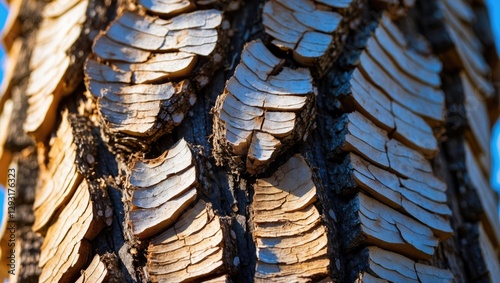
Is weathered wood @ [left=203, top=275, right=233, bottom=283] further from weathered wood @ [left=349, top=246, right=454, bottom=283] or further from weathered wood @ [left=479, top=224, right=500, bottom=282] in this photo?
weathered wood @ [left=479, top=224, right=500, bottom=282]

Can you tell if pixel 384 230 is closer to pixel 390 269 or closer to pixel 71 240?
pixel 390 269

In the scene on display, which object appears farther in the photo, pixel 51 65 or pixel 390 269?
pixel 51 65

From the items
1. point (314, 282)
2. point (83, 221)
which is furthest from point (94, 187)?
point (314, 282)

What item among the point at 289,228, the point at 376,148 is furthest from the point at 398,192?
the point at 289,228

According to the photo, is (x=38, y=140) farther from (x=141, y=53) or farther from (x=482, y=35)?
(x=482, y=35)

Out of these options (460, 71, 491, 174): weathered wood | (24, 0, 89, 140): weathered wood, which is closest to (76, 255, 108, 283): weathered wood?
(24, 0, 89, 140): weathered wood

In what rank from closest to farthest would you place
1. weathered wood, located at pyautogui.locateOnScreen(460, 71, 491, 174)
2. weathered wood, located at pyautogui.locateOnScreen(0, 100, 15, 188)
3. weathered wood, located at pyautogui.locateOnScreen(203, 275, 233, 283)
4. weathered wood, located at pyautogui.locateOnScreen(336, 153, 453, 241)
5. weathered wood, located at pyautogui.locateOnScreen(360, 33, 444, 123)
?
weathered wood, located at pyautogui.locateOnScreen(203, 275, 233, 283) → weathered wood, located at pyautogui.locateOnScreen(336, 153, 453, 241) → weathered wood, located at pyautogui.locateOnScreen(360, 33, 444, 123) → weathered wood, located at pyautogui.locateOnScreen(0, 100, 15, 188) → weathered wood, located at pyautogui.locateOnScreen(460, 71, 491, 174)
